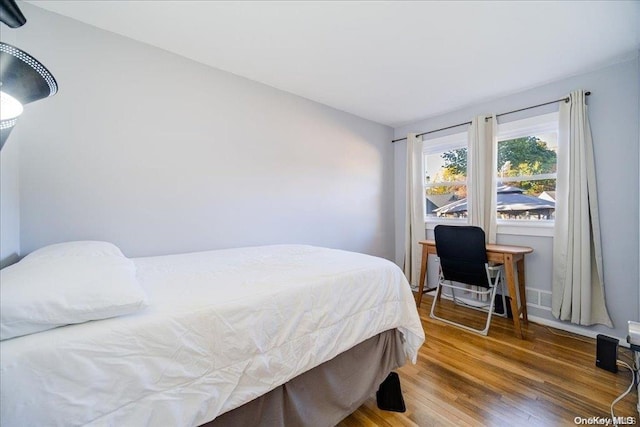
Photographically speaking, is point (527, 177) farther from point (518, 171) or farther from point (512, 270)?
point (512, 270)

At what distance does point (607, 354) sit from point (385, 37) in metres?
2.66

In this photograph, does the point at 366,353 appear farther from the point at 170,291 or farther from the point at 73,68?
the point at 73,68

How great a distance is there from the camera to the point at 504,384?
1616mm

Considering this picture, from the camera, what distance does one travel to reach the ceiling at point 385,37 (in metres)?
1.54

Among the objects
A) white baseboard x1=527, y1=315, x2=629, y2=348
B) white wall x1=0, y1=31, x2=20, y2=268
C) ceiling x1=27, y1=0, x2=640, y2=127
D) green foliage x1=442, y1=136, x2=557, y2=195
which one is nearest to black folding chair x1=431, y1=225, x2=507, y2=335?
white baseboard x1=527, y1=315, x2=629, y2=348

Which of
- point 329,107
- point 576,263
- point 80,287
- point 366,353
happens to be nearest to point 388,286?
point 366,353

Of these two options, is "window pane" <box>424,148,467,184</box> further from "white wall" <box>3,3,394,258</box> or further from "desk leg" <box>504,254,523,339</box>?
"white wall" <box>3,3,394,258</box>

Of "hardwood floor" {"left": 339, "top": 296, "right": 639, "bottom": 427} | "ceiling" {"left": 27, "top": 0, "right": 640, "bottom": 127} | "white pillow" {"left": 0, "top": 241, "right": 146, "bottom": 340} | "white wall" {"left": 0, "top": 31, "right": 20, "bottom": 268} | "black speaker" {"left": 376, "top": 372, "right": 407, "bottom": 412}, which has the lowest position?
"hardwood floor" {"left": 339, "top": 296, "right": 639, "bottom": 427}

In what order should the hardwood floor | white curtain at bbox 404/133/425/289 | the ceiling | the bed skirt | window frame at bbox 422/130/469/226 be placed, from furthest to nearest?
white curtain at bbox 404/133/425/289 < window frame at bbox 422/130/469/226 < the ceiling < the hardwood floor < the bed skirt

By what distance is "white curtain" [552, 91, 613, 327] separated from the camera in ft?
7.13

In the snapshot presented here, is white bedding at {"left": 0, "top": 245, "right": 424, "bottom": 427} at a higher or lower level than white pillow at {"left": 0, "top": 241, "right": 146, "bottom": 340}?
lower

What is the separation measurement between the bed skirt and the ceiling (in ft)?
6.37

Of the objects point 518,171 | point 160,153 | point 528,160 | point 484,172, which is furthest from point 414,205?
point 160,153

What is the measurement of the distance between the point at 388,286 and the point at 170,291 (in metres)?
1.07
